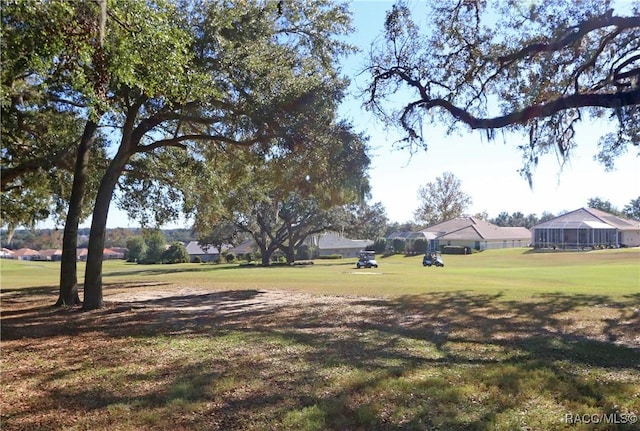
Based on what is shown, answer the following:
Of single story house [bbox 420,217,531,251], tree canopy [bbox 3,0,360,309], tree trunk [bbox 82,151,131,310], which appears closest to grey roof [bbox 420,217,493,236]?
single story house [bbox 420,217,531,251]

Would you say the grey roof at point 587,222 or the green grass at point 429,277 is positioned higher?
the grey roof at point 587,222

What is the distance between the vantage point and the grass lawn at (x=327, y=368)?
538cm

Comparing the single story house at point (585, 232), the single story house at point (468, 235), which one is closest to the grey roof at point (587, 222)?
the single story house at point (585, 232)

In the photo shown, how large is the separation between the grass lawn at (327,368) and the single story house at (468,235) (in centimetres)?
6063

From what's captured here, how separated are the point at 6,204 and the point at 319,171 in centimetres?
1163

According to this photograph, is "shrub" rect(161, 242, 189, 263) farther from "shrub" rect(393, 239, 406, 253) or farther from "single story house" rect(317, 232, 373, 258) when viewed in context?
"shrub" rect(393, 239, 406, 253)

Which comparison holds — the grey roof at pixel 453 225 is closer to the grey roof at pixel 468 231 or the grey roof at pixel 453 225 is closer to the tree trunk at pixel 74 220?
the grey roof at pixel 468 231

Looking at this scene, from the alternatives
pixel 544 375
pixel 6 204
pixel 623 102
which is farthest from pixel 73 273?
pixel 623 102

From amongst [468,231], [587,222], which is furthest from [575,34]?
[468,231]

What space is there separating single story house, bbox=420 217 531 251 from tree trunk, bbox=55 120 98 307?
59.6m

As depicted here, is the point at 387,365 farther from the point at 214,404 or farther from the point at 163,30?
the point at 163,30

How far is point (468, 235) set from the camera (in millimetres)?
76812

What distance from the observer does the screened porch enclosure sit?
65.5 metres

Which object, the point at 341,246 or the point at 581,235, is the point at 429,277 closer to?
the point at 581,235
